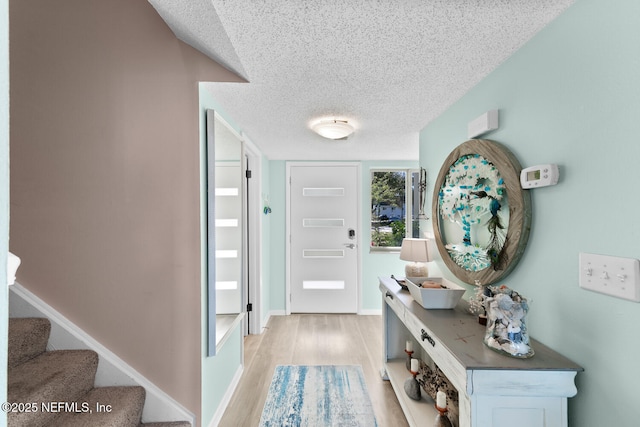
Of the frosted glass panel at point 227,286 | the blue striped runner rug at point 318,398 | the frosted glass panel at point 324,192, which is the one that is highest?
the frosted glass panel at point 324,192

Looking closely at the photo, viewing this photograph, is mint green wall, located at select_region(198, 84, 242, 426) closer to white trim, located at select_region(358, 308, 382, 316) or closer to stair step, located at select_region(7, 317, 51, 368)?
stair step, located at select_region(7, 317, 51, 368)

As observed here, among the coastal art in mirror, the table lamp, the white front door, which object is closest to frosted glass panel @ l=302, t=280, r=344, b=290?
the white front door

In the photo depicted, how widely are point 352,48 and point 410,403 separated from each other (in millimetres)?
2161

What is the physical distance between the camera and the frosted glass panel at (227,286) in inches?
84.9

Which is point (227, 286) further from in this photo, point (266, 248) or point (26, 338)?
point (266, 248)

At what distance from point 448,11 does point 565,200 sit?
0.87m

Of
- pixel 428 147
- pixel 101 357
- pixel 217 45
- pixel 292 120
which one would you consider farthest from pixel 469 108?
pixel 101 357

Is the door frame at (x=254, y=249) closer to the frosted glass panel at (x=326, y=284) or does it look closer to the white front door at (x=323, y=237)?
the white front door at (x=323, y=237)

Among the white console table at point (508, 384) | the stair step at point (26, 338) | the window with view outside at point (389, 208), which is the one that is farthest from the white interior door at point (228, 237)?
the window with view outside at point (389, 208)

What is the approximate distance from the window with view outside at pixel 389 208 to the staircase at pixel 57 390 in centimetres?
326

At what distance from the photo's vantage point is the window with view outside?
444 cm

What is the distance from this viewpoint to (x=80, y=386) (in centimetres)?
169

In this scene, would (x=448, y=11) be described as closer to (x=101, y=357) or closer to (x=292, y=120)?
(x=292, y=120)

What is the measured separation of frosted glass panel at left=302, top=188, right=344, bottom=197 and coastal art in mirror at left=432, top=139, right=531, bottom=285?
86.8 inches
